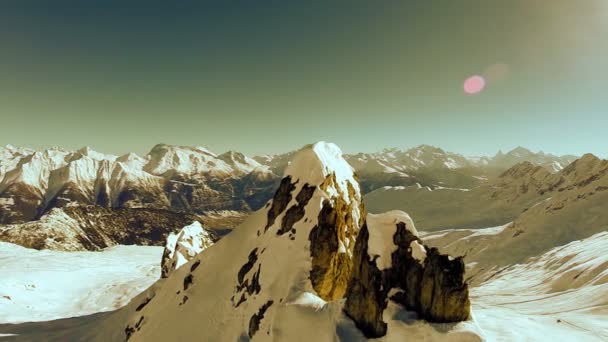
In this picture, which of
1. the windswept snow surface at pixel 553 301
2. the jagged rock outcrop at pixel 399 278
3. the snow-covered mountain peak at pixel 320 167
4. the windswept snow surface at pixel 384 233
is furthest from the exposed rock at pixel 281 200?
the windswept snow surface at pixel 553 301

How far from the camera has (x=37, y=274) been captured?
11338 cm

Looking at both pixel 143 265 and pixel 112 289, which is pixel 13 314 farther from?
pixel 143 265

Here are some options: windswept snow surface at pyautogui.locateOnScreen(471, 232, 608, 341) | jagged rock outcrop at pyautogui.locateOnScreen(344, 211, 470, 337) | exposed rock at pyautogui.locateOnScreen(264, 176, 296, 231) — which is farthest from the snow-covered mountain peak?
windswept snow surface at pyautogui.locateOnScreen(471, 232, 608, 341)

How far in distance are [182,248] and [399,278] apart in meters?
65.1

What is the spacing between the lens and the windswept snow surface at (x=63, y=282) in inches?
3637

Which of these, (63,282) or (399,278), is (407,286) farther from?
(63,282)

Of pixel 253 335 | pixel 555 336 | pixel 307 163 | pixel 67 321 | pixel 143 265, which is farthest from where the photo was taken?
pixel 143 265

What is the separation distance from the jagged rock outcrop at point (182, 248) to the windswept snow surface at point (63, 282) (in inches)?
1318

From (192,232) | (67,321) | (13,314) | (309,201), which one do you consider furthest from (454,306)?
(13,314)

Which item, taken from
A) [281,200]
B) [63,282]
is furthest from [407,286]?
[63,282]

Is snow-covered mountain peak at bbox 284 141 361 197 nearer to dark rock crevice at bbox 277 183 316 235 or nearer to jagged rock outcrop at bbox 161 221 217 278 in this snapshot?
dark rock crevice at bbox 277 183 316 235

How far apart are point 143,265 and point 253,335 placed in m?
133

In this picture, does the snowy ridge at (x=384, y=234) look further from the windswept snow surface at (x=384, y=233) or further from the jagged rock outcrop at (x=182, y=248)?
the jagged rock outcrop at (x=182, y=248)

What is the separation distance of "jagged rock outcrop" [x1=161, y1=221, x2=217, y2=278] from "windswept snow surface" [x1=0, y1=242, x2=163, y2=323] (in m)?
33.5
